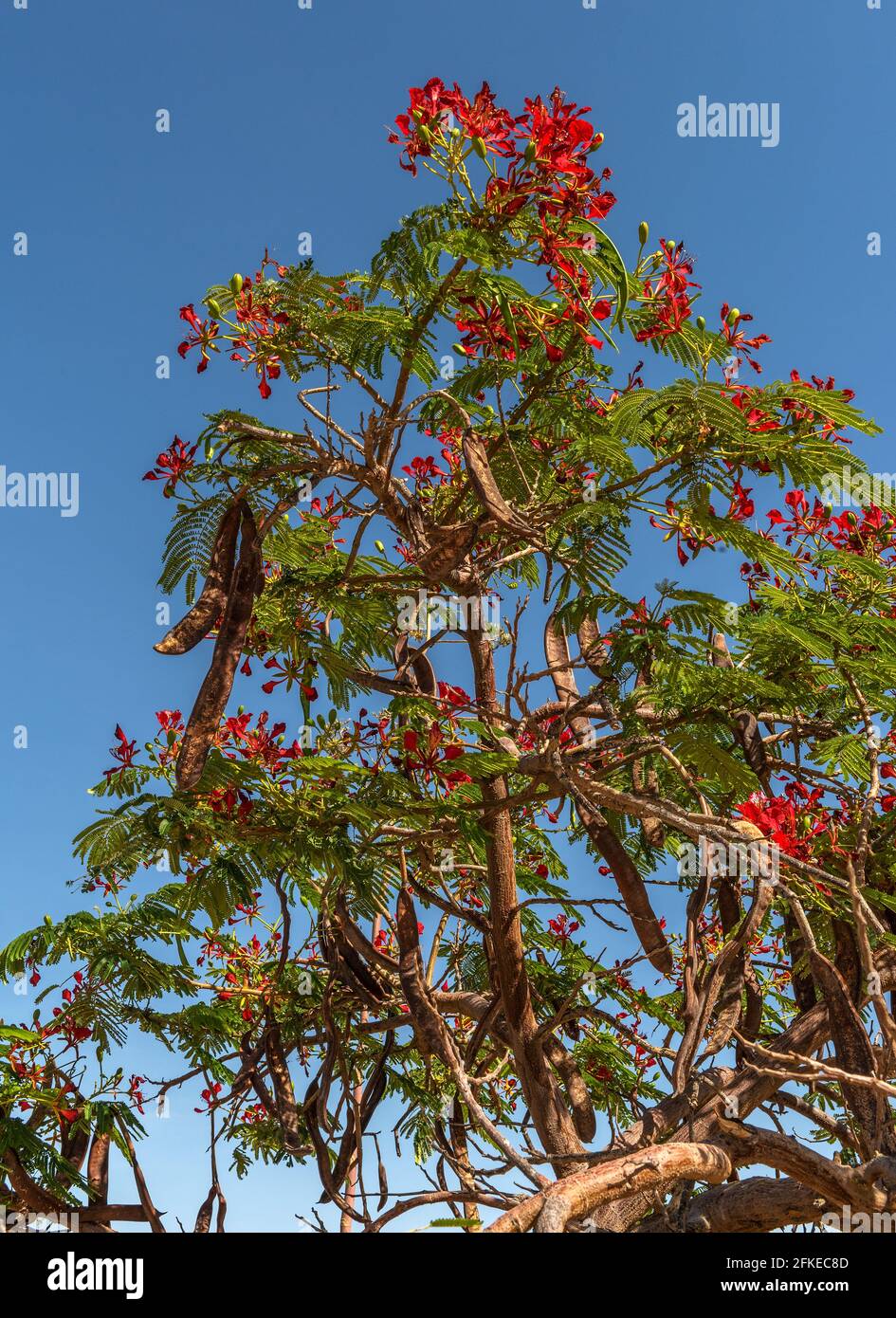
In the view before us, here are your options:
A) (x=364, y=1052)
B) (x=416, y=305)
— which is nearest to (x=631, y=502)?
(x=416, y=305)

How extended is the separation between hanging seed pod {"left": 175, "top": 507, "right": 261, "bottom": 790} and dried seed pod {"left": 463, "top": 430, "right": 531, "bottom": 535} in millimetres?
968

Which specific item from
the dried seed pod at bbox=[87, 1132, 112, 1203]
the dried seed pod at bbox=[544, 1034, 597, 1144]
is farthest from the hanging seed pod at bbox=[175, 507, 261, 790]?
the dried seed pod at bbox=[87, 1132, 112, 1203]

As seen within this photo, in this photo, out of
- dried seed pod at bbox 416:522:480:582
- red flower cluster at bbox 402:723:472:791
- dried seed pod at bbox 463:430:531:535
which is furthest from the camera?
dried seed pod at bbox 416:522:480:582

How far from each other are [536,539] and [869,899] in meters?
2.25

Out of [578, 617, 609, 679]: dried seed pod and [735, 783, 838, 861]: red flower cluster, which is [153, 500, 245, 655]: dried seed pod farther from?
[735, 783, 838, 861]: red flower cluster

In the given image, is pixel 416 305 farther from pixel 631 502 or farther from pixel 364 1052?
pixel 364 1052

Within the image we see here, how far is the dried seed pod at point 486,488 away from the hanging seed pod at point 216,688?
0.97 m

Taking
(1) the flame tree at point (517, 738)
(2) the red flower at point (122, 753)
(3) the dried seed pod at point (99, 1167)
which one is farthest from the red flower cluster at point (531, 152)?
(3) the dried seed pod at point (99, 1167)

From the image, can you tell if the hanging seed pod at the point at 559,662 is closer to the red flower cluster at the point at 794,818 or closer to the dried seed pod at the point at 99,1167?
the red flower cluster at the point at 794,818

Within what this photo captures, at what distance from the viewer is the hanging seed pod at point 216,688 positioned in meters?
4.26

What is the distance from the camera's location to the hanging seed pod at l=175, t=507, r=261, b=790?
4.26 meters

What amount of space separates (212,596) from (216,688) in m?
0.38

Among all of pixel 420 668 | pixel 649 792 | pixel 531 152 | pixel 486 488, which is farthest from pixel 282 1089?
pixel 531 152

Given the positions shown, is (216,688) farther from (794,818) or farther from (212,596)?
(794,818)
